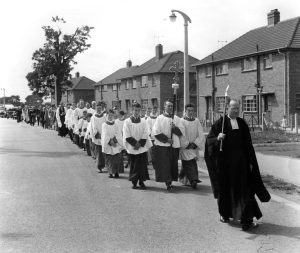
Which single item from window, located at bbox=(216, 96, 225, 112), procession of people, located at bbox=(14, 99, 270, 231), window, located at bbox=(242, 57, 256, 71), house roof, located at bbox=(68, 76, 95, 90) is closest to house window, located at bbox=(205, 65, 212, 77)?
window, located at bbox=(216, 96, 225, 112)

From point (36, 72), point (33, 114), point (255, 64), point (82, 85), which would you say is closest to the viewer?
point (255, 64)

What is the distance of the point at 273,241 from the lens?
226 inches

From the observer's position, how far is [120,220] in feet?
22.4

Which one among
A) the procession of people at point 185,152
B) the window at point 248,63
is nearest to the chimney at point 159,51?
the window at point 248,63

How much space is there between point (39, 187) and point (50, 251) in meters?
4.42

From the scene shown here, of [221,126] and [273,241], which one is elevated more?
[221,126]

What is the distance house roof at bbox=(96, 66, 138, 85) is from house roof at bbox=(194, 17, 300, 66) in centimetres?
2345

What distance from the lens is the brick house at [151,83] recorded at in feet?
172

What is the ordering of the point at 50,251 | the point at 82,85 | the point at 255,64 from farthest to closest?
the point at 82,85 → the point at 255,64 → the point at 50,251

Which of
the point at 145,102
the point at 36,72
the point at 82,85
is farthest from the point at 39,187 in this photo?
the point at 82,85

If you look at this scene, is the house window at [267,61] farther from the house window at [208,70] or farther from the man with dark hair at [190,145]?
the man with dark hair at [190,145]

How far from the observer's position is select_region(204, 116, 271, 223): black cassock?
21.4ft

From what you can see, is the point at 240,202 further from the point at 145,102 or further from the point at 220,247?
the point at 145,102

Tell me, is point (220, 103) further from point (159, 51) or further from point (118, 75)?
point (118, 75)
